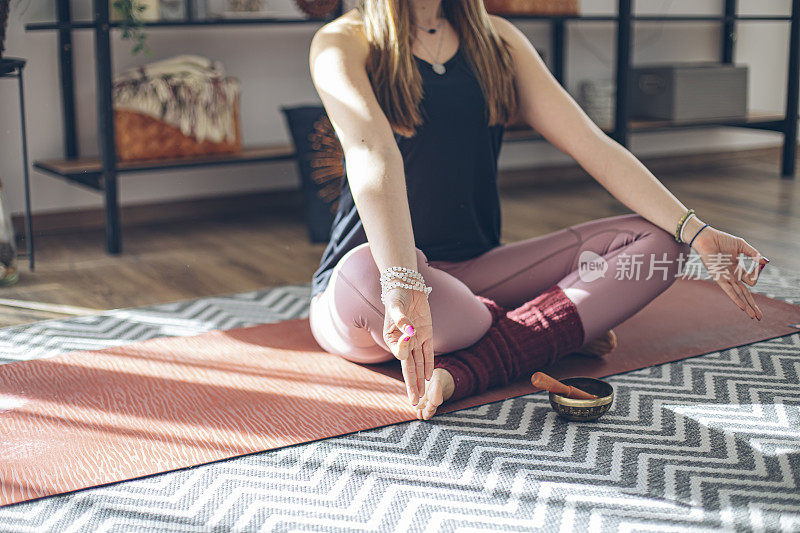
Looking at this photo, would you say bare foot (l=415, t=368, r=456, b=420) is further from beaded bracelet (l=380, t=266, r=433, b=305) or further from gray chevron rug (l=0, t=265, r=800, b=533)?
beaded bracelet (l=380, t=266, r=433, b=305)

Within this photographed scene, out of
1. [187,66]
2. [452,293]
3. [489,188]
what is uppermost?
[187,66]

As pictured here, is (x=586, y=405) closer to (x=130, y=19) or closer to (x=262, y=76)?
(x=130, y=19)

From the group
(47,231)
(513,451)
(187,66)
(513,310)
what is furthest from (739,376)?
(47,231)

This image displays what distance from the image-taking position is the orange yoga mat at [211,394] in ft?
4.55

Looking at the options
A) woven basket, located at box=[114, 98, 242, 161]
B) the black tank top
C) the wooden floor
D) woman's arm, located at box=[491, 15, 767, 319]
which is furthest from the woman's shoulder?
woven basket, located at box=[114, 98, 242, 161]

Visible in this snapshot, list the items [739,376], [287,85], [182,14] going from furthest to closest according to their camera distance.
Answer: [287,85] < [182,14] < [739,376]

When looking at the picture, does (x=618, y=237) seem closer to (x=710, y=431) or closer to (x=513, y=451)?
(x=710, y=431)

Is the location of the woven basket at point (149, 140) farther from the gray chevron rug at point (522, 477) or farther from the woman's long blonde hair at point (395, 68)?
the gray chevron rug at point (522, 477)

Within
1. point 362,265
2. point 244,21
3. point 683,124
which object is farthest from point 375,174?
point 683,124

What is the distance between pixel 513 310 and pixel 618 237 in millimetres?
248

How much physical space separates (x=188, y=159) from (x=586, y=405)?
1.88 m

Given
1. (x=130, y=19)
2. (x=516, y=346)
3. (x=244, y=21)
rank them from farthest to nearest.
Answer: (x=244, y=21), (x=130, y=19), (x=516, y=346)

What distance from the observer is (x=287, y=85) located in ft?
11.3

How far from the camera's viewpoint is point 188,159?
2.97 m
